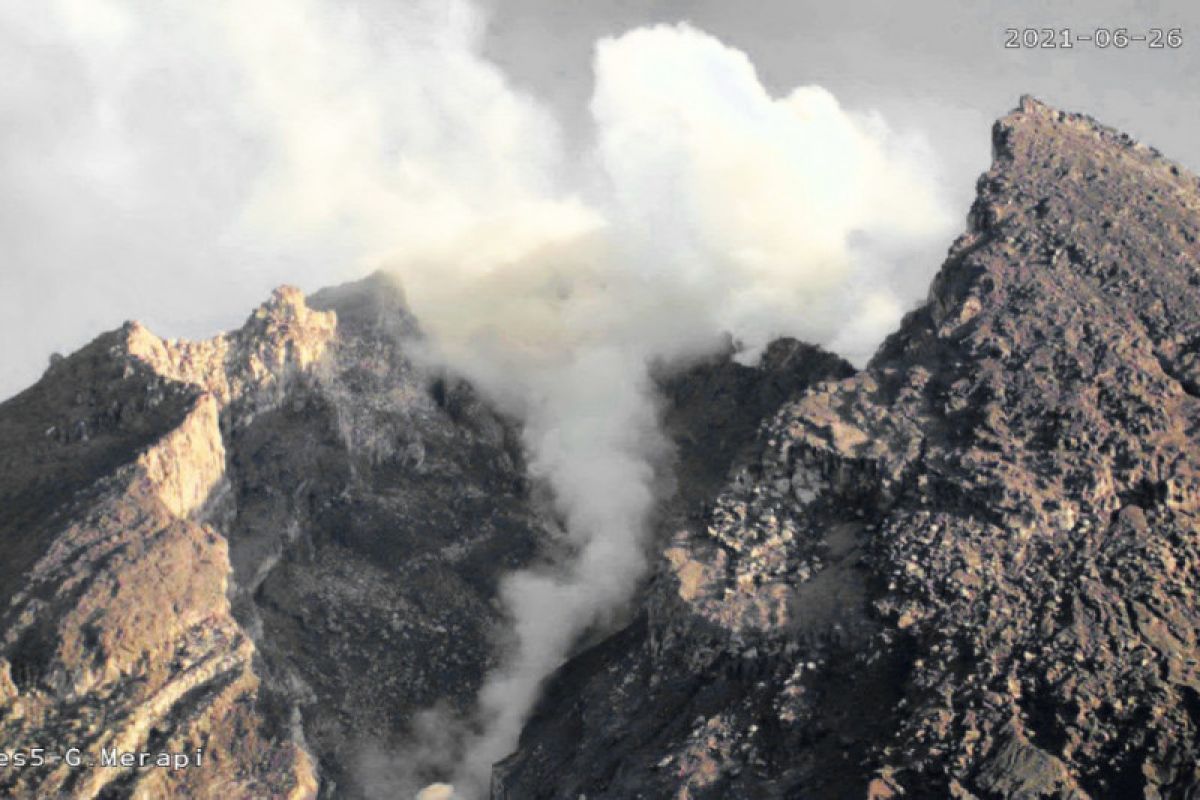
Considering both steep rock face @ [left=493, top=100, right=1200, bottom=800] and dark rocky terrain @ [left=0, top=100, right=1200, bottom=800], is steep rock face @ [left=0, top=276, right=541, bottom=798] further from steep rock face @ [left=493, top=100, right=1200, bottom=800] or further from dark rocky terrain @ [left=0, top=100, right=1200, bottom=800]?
steep rock face @ [left=493, top=100, right=1200, bottom=800]

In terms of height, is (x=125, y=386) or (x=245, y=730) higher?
(x=125, y=386)

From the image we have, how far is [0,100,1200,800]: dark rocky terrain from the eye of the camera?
6260 inches

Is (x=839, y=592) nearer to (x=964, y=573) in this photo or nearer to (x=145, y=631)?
(x=964, y=573)

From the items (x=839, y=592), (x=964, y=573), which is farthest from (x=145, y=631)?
(x=964, y=573)

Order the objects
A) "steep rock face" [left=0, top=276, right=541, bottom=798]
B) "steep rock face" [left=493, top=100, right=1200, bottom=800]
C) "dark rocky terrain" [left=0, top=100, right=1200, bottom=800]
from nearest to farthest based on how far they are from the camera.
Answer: "steep rock face" [left=493, top=100, right=1200, bottom=800], "dark rocky terrain" [left=0, top=100, right=1200, bottom=800], "steep rock face" [left=0, top=276, right=541, bottom=798]

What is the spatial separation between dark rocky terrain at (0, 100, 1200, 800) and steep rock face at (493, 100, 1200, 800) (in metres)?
0.22

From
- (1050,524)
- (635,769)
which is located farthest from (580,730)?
(1050,524)

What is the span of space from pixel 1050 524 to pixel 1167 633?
1329 centimetres

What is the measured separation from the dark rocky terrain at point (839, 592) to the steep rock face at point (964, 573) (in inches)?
8.7

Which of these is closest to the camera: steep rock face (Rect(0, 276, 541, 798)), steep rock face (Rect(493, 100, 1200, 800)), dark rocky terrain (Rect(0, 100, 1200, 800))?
steep rock face (Rect(493, 100, 1200, 800))

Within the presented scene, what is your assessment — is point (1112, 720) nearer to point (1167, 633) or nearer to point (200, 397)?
point (1167, 633)

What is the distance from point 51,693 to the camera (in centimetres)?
17350

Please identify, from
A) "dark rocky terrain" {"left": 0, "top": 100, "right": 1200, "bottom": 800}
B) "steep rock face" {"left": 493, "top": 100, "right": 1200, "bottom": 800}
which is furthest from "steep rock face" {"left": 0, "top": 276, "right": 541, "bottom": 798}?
"steep rock face" {"left": 493, "top": 100, "right": 1200, "bottom": 800}

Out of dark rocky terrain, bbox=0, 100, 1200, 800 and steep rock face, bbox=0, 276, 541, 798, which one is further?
steep rock face, bbox=0, 276, 541, 798
